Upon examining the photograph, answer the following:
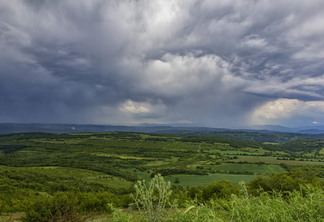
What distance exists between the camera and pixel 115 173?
11850 centimetres

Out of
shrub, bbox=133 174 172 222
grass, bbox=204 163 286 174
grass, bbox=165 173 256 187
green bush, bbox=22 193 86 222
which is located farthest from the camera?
grass, bbox=204 163 286 174

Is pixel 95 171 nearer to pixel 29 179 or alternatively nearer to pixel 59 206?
pixel 29 179

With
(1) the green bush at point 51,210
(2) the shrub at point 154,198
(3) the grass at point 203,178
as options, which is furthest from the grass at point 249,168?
(2) the shrub at point 154,198

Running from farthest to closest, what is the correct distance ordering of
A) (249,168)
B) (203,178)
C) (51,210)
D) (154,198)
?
(249,168) < (203,178) < (51,210) < (154,198)

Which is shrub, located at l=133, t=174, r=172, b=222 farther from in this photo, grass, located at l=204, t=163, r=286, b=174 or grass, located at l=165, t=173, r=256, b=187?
grass, located at l=204, t=163, r=286, b=174

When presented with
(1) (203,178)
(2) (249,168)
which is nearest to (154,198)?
(1) (203,178)

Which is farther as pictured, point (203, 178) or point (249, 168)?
point (249, 168)

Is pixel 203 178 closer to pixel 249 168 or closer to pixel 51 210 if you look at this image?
pixel 249 168

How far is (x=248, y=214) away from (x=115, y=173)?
405 feet

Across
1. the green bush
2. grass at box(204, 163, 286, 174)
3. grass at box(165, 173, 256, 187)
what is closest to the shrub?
the green bush

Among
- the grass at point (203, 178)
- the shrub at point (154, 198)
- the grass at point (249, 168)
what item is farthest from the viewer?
the grass at point (249, 168)

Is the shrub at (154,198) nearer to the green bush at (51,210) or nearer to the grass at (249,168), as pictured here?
the green bush at (51,210)

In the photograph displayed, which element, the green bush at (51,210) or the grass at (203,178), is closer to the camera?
the green bush at (51,210)

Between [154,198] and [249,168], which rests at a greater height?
[154,198]
